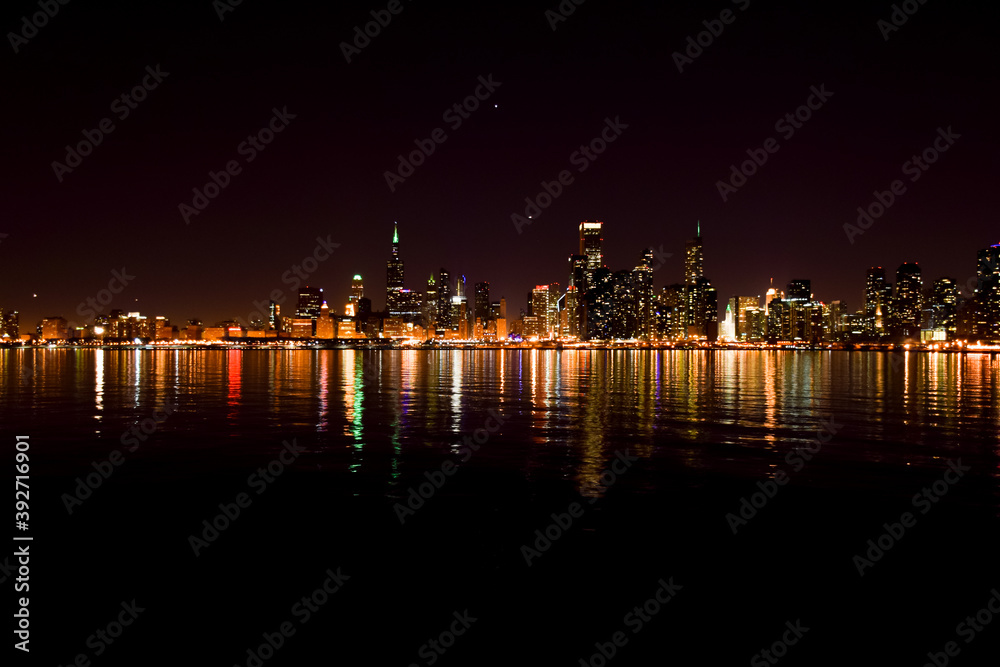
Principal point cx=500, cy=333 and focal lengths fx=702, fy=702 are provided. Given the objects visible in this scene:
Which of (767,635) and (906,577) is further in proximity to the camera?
(906,577)

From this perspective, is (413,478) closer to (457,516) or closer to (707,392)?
(457,516)

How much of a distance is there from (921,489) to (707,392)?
3664cm

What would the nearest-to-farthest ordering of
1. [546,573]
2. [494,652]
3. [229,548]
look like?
[494,652]
[546,573]
[229,548]

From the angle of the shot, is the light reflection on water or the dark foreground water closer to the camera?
the dark foreground water

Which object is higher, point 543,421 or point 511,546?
point 543,421

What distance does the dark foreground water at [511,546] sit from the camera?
10969 mm

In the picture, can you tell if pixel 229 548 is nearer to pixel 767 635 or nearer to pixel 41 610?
pixel 41 610

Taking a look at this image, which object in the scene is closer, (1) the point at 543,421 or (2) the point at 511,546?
(2) the point at 511,546

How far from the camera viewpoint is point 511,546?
15000 mm

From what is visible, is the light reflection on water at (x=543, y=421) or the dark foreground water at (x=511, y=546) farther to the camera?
the light reflection on water at (x=543, y=421)

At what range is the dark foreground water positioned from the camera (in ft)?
36.0

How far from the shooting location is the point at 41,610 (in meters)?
11.8

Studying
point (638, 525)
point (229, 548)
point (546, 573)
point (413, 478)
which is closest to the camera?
point (546, 573)

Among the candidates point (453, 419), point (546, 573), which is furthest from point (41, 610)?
point (453, 419)
